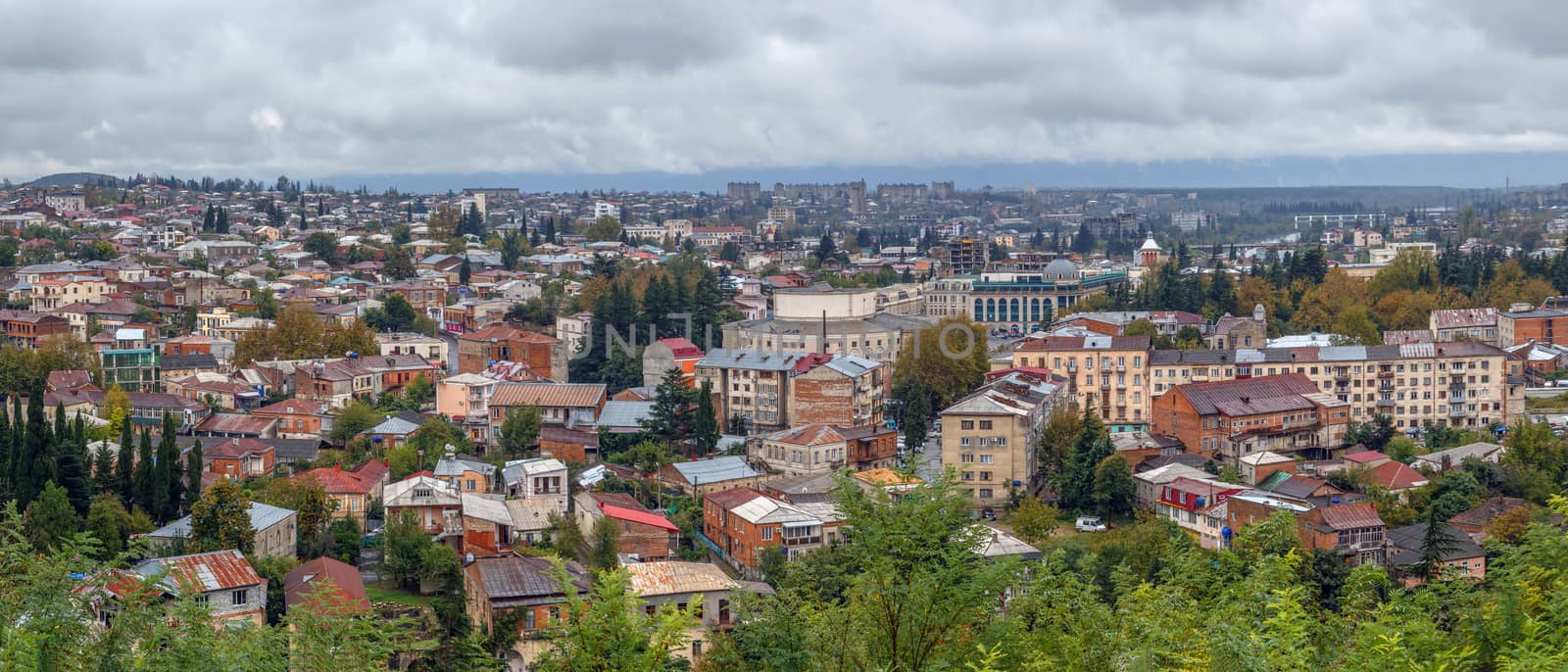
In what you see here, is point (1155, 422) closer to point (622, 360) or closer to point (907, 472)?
point (622, 360)

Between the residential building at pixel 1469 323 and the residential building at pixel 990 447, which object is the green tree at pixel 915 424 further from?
the residential building at pixel 1469 323

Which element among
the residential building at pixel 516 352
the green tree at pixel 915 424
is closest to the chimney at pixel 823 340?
the residential building at pixel 516 352

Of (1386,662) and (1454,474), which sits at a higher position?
(1386,662)

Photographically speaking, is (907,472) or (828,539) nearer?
(907,472)

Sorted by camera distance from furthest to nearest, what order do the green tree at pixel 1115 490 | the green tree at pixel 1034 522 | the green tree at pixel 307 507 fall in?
the green tree at pixel 1115 490, the green tree at pixel 1034 522, the green tree at pixel 307 507

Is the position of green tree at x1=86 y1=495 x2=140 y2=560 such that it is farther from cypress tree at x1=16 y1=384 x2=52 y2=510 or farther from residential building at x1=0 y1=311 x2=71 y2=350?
residential building at x1=0 y1=311 x2=71 y2=350

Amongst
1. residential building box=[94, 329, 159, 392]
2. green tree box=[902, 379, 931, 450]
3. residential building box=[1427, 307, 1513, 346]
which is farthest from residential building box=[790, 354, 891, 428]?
residential building box=[1427, 307, 1513, 346]

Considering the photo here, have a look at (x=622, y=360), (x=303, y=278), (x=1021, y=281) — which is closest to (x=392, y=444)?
(x=622, y=360)
